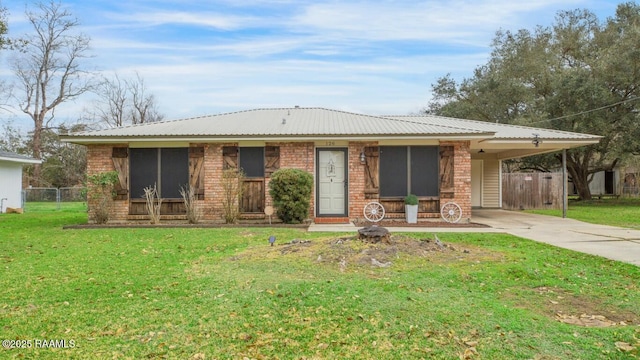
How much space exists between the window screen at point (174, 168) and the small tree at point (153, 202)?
191 mm

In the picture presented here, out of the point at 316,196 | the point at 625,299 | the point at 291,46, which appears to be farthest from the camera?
the point at 291,46

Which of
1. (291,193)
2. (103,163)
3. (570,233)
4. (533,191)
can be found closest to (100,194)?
(103,163)

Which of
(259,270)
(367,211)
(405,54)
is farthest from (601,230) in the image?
(405,54)

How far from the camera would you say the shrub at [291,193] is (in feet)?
37.7

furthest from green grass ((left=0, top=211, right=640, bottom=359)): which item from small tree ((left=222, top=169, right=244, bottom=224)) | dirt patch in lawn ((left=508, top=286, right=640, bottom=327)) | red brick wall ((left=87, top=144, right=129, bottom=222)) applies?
red brick wall ((left=87, top=144, right=129, bottom=222))

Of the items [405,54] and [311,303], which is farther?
[405,54]

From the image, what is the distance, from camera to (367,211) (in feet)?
40.0

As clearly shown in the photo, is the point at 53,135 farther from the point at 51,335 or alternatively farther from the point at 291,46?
the point at 51,335

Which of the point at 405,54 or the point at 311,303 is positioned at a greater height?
the point at 405,54

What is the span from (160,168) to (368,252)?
7.99 m

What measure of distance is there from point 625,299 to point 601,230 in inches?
269

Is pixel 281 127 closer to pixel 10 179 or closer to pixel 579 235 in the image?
pixel 579 235

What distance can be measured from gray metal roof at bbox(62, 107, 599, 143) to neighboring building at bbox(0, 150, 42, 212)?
30.6ft

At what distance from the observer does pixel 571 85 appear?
20.4 meters
